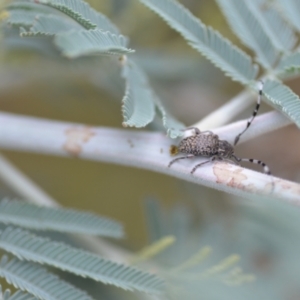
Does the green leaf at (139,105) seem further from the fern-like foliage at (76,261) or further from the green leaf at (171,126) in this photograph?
the fern-like foliage at (76,261)

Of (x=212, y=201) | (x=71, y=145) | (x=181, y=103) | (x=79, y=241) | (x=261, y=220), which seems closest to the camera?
(x=261, y=220)

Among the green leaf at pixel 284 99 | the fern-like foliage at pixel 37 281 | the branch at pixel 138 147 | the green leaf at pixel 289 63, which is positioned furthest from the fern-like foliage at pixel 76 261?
the green leaf at pixel 289 63

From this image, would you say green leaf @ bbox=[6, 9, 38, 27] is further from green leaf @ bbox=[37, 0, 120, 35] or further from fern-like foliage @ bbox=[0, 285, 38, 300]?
fern-like foliage @ bbox=[0, 285, 38, 300]

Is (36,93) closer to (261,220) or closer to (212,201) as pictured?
(212,201)

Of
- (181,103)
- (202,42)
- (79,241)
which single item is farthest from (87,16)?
(181,103)

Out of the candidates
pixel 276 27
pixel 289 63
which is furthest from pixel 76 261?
pixel 276 27

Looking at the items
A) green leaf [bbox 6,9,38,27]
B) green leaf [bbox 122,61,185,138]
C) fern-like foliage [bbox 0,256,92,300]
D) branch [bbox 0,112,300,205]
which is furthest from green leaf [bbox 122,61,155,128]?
fern-like foliage [bbox 0,256,92,300]
